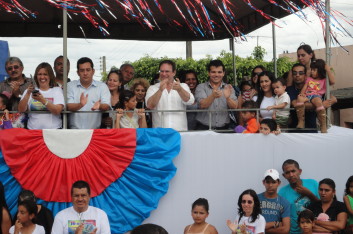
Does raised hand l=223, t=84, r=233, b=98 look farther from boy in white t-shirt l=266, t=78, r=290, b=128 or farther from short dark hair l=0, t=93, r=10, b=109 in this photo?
→ short dark hair l=0, t=93, r=10, b=109

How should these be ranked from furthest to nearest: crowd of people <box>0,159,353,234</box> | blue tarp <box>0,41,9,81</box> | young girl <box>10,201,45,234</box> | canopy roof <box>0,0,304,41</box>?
blue tarp <box>0,41,9,81</box>, canopy roof <box>0,0,304,41</box>, crowd of people <box>0,159,353,234</box>, young girl <box>10,201,45,234</box>

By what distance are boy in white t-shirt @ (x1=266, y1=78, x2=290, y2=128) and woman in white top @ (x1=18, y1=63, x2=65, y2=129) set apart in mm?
2670

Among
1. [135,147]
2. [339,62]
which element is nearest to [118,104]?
[135,147]

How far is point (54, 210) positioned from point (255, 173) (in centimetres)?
260

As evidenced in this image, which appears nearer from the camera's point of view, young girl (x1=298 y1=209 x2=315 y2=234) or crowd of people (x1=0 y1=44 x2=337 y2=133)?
young girl (x1=298 y1=209 x2=315 y2=234)

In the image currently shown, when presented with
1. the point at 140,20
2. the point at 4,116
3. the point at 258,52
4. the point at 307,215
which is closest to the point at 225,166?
the point at 307,215

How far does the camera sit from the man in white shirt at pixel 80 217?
7.20m

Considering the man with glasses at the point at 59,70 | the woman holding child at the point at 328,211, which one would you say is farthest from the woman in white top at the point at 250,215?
the man with glasses at the point at 59,70

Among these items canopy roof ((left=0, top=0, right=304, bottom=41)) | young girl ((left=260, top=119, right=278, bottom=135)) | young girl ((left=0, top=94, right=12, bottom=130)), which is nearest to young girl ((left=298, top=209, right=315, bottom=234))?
young girl ((left=260, top=119, right=278, bottom=135))

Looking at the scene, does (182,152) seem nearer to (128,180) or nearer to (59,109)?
(128,180)

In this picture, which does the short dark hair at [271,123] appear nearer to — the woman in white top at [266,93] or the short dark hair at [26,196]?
the woman in white top at [266,93]

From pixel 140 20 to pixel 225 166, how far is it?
4856 millimetres

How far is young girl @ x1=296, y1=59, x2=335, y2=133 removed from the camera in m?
8.62

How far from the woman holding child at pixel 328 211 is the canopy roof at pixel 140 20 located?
11.5ft
